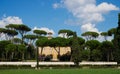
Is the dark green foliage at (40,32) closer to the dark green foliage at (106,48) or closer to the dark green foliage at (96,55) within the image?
the dark green foliage at (96,55)

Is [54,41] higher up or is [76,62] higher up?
[54,41]

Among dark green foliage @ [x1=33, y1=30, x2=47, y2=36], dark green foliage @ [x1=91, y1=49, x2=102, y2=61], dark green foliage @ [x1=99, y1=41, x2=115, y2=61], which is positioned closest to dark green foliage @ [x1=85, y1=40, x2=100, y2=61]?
dark green foliage @ [x1=99, y1=41, x2=115, y2=61]

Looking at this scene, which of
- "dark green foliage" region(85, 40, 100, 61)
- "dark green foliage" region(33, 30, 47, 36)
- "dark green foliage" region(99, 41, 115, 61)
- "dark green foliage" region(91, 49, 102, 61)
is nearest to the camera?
"dark green foliage" region(91, 49, 102, 61)

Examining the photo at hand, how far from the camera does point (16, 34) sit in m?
80.4

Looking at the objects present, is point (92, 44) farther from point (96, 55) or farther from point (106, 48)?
point (96, 55)

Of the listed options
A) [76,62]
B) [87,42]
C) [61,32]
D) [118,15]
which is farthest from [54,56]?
[118,15]

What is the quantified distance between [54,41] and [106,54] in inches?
634

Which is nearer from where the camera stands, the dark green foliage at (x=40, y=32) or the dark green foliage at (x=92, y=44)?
the dark green foliage at (x=92, y=44)

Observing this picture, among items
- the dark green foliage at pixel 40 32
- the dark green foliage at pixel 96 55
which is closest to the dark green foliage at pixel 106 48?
the dark green foliage at pixel 96 55

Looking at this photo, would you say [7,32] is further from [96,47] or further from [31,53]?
[96,47]

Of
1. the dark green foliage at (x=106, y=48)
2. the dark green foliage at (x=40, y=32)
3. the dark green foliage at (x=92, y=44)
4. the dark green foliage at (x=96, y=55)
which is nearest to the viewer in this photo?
the dark green foliage at (x=96, y=55)

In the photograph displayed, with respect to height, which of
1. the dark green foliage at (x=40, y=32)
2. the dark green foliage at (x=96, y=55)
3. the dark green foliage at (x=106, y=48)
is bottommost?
the dark green foliage at (x=96, y=55)

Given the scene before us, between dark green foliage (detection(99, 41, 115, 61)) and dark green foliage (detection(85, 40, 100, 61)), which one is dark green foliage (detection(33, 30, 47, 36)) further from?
dark green foliage (detection(99, 41, 115, 61))

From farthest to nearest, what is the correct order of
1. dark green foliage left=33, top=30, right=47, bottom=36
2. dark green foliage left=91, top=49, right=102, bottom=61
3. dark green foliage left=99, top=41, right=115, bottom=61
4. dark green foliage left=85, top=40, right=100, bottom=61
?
dark green foliage left=33, top=30, right=47, bottom=36
dark green foliage left=85, top=40, right=100, bottom=61
dark green foliage left=99, top=41, right=115, bottom=61
dark green foliage left=91, top=49, right=102, bottom=61
